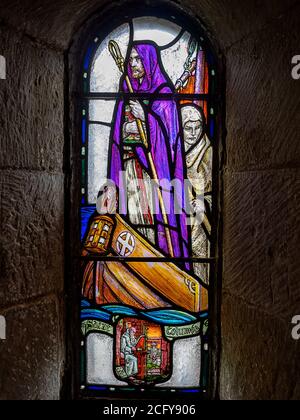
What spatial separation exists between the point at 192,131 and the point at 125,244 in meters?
0.58

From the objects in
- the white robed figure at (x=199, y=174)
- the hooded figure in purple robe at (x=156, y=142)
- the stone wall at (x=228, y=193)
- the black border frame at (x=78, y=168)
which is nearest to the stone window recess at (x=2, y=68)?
the stone wall at (x=228, y=193)

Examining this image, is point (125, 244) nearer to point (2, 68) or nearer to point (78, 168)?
point (78, 168)

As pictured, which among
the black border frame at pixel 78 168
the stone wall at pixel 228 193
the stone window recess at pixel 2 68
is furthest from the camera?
the black border frame at pixel 78 168

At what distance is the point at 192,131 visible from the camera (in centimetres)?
218

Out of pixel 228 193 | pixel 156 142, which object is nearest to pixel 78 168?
pixel 156 142

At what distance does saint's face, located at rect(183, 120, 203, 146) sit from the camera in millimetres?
2178

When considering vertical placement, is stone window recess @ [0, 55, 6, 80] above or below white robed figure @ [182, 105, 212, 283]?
above

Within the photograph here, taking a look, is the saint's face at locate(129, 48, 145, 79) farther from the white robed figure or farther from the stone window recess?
the stone window recess

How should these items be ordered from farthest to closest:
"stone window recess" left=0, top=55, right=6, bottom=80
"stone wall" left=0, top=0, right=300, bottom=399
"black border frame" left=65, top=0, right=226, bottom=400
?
"black border frame" left=65, top=0, right=226, bottom=400 < "stone window recess" left=0, top=55, right=6, bottom=80 < "stone wall" left=0, top=0, right=300, bottom=399

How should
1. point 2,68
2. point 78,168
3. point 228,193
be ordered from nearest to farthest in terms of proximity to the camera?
point 2,68, point 228,193, point 78,168

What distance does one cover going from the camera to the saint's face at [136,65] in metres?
2.21

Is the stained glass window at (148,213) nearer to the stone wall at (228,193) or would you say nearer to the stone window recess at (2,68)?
the stone wall at (228,193)

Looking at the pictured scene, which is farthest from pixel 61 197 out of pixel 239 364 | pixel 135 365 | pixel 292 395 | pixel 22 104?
pixel 292 395

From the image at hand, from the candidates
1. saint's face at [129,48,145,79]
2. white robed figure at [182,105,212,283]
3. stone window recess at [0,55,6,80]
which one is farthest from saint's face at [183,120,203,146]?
stone window recess at [0,55,6,80]
